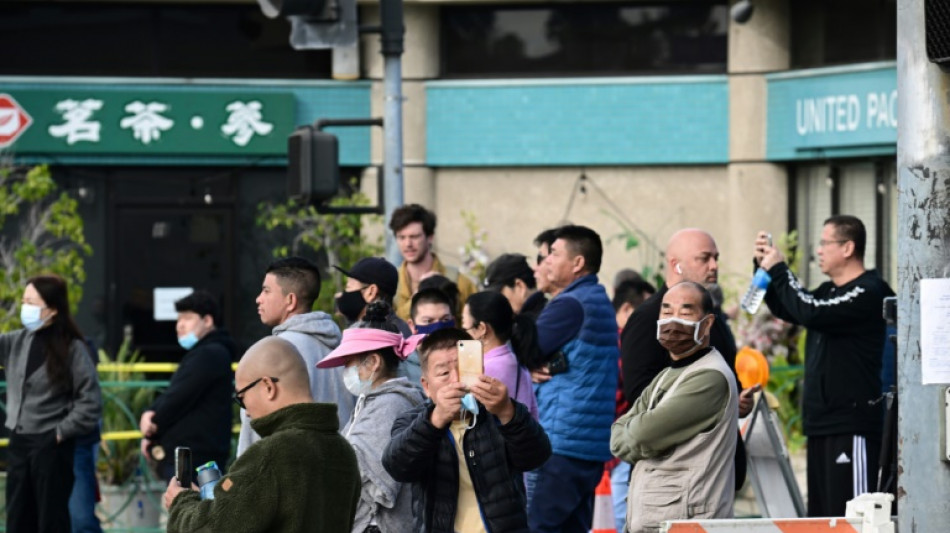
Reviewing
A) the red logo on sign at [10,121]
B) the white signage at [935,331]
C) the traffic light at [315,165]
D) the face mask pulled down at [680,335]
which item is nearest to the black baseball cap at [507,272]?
the traffic light at [315,165]

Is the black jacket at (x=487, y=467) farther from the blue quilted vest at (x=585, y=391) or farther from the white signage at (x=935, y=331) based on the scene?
the blue quilted vest at (x=585, y=391)

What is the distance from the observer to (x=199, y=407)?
1045cm

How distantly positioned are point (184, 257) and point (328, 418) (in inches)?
620

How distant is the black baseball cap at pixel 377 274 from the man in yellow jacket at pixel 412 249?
1508 millimetres

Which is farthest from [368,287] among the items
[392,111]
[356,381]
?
[392,111]

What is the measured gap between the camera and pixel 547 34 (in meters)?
21.1

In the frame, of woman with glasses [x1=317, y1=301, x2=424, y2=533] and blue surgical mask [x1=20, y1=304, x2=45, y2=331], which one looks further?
blue surgical mask [x1=20, y1=304, x2=45, y2=331]

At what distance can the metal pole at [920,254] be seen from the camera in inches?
257

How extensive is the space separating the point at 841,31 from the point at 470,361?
47.6 ft

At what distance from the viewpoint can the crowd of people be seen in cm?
542

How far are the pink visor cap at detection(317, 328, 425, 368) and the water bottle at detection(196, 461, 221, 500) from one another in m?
1.65

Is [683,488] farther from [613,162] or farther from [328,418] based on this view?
[613,162]

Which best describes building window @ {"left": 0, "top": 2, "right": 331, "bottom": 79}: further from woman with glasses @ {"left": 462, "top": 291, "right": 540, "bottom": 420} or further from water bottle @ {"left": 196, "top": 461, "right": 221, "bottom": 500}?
water bottle @ {"left": 196, "top": 461, "right": 221, "bottom": 500}

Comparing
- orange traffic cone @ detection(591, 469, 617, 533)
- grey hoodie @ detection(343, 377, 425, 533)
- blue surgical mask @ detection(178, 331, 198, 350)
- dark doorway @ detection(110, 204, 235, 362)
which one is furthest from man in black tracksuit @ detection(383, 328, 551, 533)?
dark doorway @ detection(110, 204, 235, 362)
